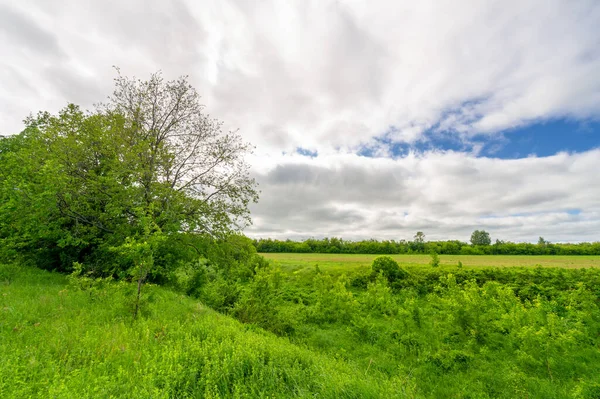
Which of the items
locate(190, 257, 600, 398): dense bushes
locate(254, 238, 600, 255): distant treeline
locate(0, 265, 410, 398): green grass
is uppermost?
locate(254, 238, 600, 255): distant treeline

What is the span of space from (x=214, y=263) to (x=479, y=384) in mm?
15603

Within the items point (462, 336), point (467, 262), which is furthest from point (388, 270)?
point (467, 262)

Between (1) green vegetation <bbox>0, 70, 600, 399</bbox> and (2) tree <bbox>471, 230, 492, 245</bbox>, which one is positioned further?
(2) tree <bbox>471, 230, 492, 245</bbox>

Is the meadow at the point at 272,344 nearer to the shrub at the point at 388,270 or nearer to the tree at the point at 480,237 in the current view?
the shrub at the point at 388,270

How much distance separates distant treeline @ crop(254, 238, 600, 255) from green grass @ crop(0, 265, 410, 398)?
6623 cm

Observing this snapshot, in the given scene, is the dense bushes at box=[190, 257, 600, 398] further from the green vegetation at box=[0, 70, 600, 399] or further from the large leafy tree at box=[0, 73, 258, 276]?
the large leafy tree at box=[0, 73, 258, 276]

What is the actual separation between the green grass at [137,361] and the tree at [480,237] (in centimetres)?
13689

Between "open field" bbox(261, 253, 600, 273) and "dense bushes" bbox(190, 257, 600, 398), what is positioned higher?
"open field" bbox(261, 253, 600, 273)

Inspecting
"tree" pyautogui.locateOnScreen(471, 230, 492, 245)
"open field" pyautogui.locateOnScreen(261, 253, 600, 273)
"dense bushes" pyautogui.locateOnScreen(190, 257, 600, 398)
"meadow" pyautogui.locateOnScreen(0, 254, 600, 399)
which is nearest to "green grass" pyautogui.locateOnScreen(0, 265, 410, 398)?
"meadow" pyautogui.locateOnScreen(0, 254, 600, 399)

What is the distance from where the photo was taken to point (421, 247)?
278 ft

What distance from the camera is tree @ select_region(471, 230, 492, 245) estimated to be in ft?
381

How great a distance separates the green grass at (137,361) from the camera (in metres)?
4.68

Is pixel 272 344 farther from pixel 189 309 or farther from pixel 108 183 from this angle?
pixel 108 183

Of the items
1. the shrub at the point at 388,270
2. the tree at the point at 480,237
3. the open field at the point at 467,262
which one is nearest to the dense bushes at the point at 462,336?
the open field at the point at 467,262
